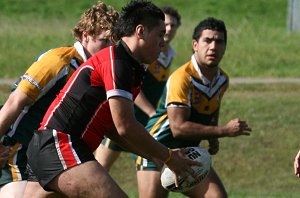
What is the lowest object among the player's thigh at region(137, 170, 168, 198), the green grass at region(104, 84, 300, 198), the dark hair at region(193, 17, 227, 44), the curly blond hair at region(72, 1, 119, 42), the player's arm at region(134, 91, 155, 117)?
the green grass at region(104, 84, 300, 198)

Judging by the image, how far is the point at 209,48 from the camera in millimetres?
9531

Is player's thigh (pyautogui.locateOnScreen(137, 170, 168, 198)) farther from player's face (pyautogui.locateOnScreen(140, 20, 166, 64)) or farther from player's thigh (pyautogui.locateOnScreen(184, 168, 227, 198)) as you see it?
player's face (pyautogui.locateOnScreen(140, 20, 166, 64))

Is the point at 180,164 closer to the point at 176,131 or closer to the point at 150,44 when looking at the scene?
the point at 150,44

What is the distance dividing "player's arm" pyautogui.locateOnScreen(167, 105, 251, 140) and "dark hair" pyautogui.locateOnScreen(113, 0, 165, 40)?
2005 millimetres

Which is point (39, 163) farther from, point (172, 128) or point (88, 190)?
point (172, 128)

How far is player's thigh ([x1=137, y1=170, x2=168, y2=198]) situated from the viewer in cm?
938

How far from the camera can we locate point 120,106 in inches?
272

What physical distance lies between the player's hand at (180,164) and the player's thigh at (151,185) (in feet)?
7.27

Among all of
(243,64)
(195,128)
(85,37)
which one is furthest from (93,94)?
(243,64)

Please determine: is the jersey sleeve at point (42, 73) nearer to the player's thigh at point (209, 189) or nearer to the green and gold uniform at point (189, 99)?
the green and gold uniform at point (189, 99)

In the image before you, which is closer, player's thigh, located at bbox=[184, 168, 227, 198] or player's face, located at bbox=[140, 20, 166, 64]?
player's face, located at bbox=[140, 20, 166, 64]

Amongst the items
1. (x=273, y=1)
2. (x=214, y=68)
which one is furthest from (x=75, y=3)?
(x=214, y=68)

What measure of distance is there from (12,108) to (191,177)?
1318 millimetres

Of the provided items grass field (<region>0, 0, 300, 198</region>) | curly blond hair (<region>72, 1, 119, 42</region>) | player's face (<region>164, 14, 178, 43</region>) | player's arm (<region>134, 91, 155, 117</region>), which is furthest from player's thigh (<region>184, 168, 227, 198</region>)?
player's face (<region>164, 14, 178, 43</region>)
